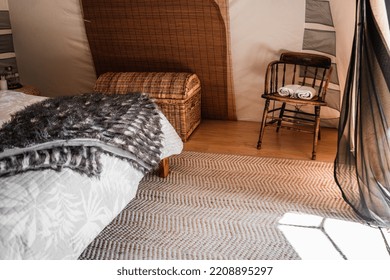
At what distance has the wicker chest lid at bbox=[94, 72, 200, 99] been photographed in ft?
10.5

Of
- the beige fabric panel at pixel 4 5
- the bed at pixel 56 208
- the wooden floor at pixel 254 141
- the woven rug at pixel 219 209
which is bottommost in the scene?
the wooden floor at pixel 254 141

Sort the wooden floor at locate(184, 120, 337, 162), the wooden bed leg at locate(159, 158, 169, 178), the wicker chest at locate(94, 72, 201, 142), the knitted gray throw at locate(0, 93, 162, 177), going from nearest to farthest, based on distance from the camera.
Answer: the knitted gray throw at locate(0, 93, 162, 177), the wooden bed leg at locate(159, 158, 169, 178), the wooden floor at locate(184, 120, 337, 162), the wicker chest at locate(94, 72, 201, 142)

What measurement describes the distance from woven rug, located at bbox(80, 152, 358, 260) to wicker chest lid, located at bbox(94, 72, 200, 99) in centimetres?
62

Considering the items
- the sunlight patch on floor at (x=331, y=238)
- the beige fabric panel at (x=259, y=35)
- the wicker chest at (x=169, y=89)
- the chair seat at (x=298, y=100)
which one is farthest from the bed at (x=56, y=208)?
the beige fabric panel at (x=259, y=35)

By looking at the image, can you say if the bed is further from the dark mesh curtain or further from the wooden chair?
the wooden chair

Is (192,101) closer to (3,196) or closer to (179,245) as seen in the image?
(179,245)

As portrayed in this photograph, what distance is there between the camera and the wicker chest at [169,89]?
3.19m

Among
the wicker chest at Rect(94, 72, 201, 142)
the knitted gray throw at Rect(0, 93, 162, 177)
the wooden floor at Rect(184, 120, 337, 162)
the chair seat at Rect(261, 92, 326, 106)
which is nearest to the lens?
the knitted gray throw at Rect(0, 93, 162, 177)

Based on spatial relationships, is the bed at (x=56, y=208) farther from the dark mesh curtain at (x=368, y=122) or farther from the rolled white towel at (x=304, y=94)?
the rolled white towel at (x=304, y=94)

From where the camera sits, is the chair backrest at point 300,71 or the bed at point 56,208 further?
the chair backrest at point 300,71

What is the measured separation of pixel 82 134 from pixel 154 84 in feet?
5.52

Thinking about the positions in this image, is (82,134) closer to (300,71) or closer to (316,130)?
(316,130)

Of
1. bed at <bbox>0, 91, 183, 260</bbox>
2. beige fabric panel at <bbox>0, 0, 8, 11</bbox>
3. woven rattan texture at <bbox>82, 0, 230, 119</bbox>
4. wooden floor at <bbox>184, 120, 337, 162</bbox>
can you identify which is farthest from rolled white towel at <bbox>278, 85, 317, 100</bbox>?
beige fabric panel at <bbox>0, 0, 8, 11</bbox>

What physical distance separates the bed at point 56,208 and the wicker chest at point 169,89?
1.49m
